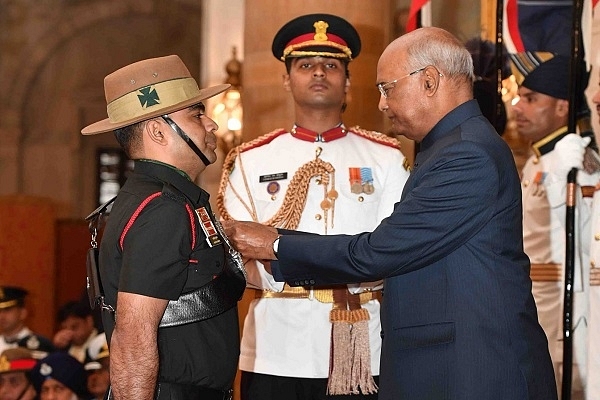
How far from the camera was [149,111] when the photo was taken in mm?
2992

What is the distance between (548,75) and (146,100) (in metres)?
3.21

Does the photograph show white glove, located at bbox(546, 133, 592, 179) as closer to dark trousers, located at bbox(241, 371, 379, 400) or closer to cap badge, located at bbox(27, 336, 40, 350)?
dark trousers, located at bbox(241, 371, 379, 400)

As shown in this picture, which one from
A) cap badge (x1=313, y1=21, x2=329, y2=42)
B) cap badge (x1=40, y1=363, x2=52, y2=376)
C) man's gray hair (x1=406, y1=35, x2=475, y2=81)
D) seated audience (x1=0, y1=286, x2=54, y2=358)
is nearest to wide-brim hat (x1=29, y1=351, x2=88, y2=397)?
cap badge (x1=40, y1=363, x2=52, y2=376)

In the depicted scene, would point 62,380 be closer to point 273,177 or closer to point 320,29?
point 273,177

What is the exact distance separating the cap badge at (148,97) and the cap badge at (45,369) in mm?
3186

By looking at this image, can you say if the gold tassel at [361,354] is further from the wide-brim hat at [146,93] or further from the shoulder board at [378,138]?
the wide-brim hat at [146,93]

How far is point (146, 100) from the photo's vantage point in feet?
9.90

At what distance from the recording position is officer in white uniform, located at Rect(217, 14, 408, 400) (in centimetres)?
390

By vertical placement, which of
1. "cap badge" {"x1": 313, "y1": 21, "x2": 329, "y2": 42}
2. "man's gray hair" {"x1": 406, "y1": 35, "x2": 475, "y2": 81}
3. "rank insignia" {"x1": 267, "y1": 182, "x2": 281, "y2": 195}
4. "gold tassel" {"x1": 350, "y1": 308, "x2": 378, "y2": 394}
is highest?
"cap badge" {"x1": 313, "y1": 21, "x2": 329, "y2": 42}

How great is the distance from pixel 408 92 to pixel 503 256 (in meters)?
0.51

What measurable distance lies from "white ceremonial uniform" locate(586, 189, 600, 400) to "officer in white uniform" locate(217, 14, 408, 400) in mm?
998

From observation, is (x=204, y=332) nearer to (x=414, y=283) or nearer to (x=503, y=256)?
(x=414, y=283)

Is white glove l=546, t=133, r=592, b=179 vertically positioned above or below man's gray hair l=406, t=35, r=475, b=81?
below

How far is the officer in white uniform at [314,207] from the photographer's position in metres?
3.90
